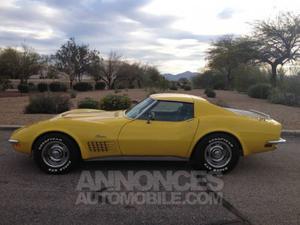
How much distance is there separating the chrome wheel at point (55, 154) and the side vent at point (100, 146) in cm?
37

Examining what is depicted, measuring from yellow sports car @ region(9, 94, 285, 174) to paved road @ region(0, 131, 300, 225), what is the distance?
1.11ft

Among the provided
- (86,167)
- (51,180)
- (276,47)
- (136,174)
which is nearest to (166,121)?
(136,174)

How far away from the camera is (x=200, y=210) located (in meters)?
4.48

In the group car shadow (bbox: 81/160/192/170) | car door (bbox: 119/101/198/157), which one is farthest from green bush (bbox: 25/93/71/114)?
car door (bbox: 119/101/198/157)

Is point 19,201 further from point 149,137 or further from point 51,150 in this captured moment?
point 149,137

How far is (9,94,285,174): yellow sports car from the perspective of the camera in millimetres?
5719

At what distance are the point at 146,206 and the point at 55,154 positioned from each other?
6.13 ft

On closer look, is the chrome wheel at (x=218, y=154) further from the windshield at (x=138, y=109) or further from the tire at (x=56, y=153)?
the tire at (x=56, y=153)

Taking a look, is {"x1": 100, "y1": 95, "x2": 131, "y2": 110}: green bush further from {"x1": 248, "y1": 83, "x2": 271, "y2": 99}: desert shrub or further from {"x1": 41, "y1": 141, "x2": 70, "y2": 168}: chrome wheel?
{"x1": 248, "y1": 83, "x2": 271, "y2": 99}: desert shrub

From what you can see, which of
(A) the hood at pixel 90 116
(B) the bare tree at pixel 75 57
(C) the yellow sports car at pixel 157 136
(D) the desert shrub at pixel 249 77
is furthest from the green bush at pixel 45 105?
(B) the bare tree at pixel 75 57

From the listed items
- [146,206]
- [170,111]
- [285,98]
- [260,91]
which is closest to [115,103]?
[170,111]

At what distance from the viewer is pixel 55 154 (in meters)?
5.73

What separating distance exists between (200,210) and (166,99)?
215cm

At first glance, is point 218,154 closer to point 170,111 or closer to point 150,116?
point 170,111
